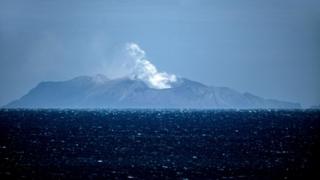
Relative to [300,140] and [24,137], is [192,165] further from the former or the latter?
[24,137]

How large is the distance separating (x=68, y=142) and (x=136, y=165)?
142 ft

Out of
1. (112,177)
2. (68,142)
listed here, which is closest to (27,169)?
(112,177)

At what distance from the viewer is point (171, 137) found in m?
148

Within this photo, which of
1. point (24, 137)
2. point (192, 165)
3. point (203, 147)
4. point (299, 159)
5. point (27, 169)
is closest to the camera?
point (27, 169)

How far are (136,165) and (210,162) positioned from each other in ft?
34.8

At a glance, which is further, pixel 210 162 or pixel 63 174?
pixel 210 162

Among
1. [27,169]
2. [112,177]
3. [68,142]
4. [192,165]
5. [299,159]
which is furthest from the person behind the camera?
[68,142]

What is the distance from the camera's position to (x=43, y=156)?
102 metres

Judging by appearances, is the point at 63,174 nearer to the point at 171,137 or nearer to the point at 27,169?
the point at 27,169

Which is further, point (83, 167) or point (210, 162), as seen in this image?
point (210, 162)

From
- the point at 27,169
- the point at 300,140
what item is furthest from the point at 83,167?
the point at 300,140

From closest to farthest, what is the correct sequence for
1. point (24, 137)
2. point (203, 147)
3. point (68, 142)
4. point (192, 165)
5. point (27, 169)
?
point (27, 169)
point (192, 165)
point (203, 147)
point (68, 142)
point (24, 137)

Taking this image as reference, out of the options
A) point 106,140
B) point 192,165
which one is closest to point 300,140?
point 106,140

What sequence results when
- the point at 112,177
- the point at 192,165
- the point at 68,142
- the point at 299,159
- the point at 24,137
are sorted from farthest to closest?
the point at 24,137
the point at 68,142
the point at 299,159
the point at 192,165
the point at 112,177
